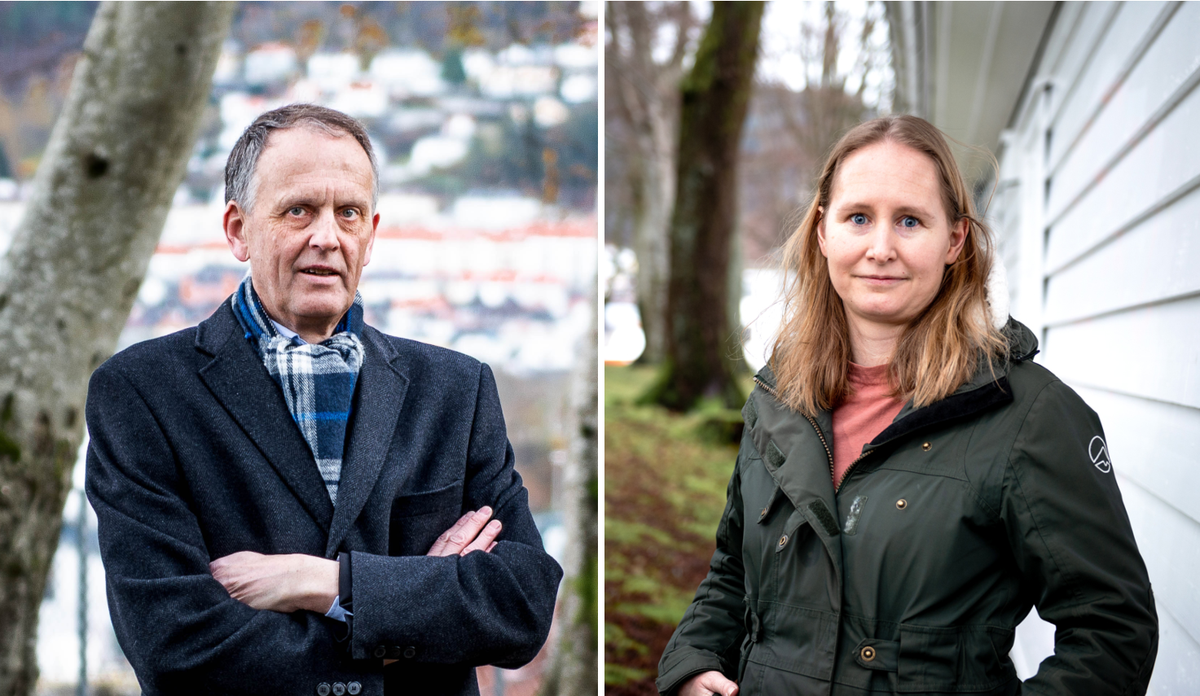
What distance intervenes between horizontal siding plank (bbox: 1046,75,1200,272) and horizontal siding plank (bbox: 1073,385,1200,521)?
0.49 m

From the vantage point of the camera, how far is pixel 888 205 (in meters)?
1.76

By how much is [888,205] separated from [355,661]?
4.59ft

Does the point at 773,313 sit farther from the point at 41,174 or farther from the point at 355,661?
the point at 41,174

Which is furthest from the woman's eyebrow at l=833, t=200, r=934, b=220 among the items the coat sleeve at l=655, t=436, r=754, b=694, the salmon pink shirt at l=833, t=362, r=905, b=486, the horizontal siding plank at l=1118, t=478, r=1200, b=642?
the horizontal siding plank at l=1118, t=478, r=1200, b=642

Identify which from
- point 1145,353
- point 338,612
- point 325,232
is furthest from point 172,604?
point 1145,353

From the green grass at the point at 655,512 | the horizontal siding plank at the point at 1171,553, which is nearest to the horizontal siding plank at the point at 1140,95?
the horizontal siding plank at the point at 1171,553

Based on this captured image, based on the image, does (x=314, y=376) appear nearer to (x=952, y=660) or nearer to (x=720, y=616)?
(x=720, y=616)

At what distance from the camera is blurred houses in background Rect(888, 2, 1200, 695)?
1.94 m

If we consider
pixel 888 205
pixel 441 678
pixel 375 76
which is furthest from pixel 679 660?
pixel 375 76

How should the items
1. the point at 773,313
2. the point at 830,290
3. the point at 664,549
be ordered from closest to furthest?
the point at 830,290 → the point at 773,313 → the point at 664,549

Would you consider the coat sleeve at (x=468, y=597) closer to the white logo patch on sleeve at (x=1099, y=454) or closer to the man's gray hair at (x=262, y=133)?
the man's gray hair at (x=262, y=133)

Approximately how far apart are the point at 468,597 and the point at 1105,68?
103 inches

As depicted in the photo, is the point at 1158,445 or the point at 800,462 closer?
the point at 800,462

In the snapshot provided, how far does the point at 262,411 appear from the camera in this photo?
2.02 metres
